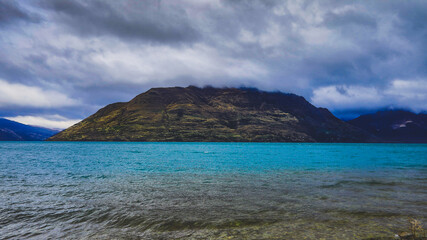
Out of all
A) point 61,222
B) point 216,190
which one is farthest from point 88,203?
point 216,190

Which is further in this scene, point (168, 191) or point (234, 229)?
point (168, 191)

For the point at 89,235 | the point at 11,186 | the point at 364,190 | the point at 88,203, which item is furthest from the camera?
the point at 11,186

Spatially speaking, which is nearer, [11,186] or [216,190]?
[216,190]

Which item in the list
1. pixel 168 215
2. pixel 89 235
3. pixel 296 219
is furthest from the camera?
pixel 168 215

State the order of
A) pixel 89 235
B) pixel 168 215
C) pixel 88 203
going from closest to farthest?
1. pixel 89 235
2. pixel 168 215
3. pixel 88 203

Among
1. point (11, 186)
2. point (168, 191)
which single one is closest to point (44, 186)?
point (11, 186)

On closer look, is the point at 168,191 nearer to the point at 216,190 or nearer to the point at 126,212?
the point at 216,190

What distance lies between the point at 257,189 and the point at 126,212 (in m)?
12.6

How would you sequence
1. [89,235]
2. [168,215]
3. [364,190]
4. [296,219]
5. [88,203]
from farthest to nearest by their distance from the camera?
[364,190], [88,203], [168,215], [296,219], [89,235]

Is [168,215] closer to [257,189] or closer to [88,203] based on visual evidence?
[88,203]

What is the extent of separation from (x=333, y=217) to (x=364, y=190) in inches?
441

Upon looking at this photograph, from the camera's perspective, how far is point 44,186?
24.8m

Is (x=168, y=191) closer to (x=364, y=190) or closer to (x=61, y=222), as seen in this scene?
(x=61, y=222)

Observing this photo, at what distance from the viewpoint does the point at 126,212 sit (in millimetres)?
15203
